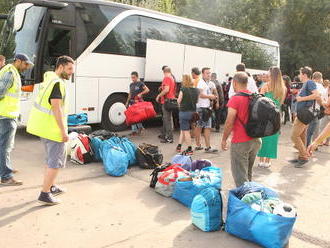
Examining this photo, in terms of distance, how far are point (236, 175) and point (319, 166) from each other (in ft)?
12.3

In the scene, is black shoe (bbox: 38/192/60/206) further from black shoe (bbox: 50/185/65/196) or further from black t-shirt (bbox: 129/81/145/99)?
black t-shirt (bbox: 129/81/145/99)

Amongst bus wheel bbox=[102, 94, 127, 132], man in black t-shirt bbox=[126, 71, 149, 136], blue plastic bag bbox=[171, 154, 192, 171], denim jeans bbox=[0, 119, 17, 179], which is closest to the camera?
denim jeans bbox=[0, 119, 17, 179]

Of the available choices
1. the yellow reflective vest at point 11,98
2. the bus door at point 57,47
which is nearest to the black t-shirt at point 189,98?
the bus door at point 57,47

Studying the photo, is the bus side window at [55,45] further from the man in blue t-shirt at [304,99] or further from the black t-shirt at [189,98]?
the man in blue t-shirt at [304,99]

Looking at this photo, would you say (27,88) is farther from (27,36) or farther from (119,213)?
(119,213)

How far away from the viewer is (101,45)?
379 inches

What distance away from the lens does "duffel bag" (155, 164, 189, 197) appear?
518cm

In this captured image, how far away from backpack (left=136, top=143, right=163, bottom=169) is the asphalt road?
0.49 ft

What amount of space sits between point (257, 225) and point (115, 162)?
2.92 meters

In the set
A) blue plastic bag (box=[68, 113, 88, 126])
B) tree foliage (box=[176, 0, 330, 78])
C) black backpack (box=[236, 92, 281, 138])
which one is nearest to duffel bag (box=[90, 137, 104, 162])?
blue plastic bag (box=[68, 113, 88, 126])

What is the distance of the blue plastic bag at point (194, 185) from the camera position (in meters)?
4.82

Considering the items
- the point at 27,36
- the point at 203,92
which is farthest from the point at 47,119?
the point at 27,36

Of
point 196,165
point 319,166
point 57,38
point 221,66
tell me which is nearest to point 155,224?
point 196,165

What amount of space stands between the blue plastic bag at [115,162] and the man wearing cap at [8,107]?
142 cm
